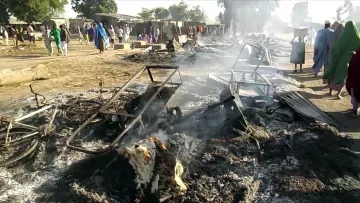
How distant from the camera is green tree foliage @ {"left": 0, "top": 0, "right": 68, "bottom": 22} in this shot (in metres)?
27.4

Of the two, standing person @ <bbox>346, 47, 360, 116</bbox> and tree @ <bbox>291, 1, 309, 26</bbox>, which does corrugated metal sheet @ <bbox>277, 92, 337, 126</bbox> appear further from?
tree @ <bbox>291, 1, 309, 26</bbox>

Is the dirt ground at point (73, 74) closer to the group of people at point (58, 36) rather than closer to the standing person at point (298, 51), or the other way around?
the group of people at point (58, 36)

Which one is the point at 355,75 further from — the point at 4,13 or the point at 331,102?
the point at 4,13

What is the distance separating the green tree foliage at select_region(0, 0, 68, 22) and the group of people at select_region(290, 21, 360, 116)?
27.0m

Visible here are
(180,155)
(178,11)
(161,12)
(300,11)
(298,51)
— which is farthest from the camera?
(178,11)

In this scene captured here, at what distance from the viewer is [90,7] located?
158 feet

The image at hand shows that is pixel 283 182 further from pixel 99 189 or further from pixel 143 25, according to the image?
pixel 143 25

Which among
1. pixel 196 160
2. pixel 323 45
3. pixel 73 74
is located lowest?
pixel 196 160

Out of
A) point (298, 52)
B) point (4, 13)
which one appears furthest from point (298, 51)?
point (4, 13)

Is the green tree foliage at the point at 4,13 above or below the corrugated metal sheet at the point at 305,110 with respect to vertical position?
above

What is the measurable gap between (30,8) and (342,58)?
28995mm

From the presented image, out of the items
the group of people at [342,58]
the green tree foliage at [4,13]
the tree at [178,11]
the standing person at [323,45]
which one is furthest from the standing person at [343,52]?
the tree at [178,11]

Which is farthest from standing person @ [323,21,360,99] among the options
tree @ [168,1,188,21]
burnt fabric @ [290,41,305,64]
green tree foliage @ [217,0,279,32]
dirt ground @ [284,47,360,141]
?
tree @ [168,1,188,21]

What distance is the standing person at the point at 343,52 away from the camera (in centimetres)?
720
